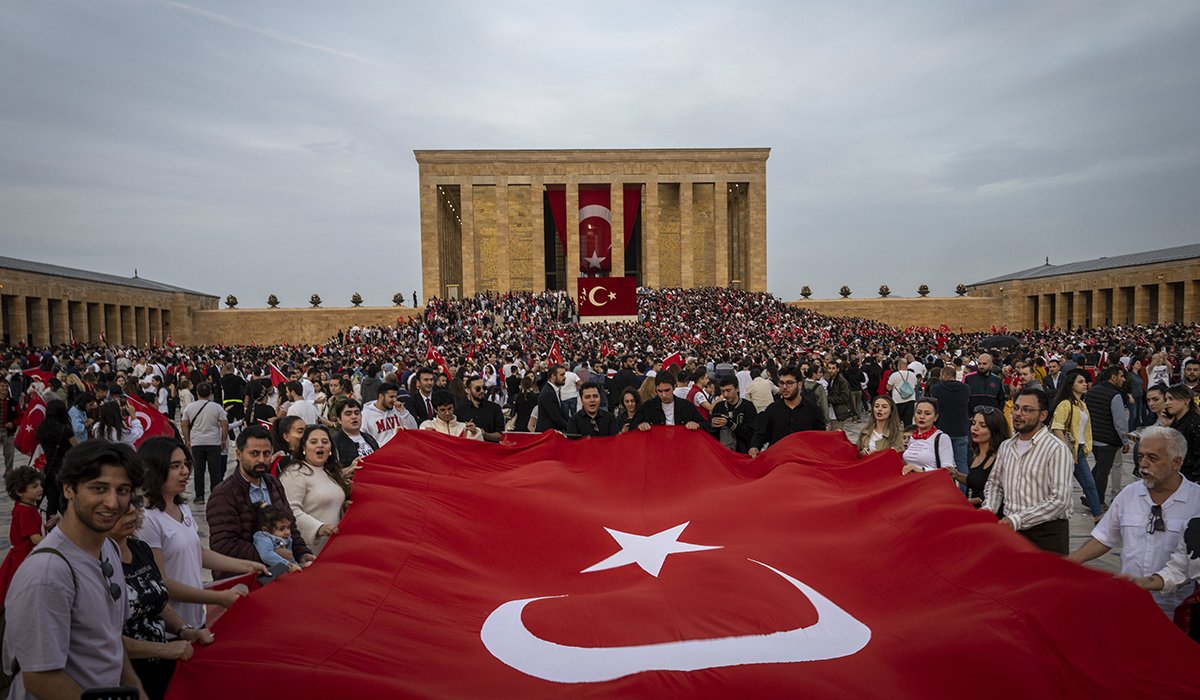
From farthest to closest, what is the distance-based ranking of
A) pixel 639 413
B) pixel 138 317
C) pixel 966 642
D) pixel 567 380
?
pixel 138 317, pixel 567 380, pixel 639 413, pixel 966 642

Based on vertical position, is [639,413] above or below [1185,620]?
above

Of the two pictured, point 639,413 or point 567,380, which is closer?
point 639,413

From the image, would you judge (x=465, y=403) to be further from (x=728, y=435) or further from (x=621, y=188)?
(x=621, y=188)

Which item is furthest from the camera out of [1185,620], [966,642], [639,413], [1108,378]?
[1108,378]

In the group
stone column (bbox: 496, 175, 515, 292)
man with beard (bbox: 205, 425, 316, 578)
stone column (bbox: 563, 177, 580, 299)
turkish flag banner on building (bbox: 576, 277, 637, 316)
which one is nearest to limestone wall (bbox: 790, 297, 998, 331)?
stone column (bbox: 563, 177, 580, 299)

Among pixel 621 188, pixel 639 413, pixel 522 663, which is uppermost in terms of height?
pixel 621 188

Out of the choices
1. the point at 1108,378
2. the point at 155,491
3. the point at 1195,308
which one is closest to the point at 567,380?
the point at 1108,378

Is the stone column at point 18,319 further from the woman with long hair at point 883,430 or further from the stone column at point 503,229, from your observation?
the woman with long hair at point 883,430

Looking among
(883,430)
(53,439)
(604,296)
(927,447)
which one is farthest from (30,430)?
(604,296)
